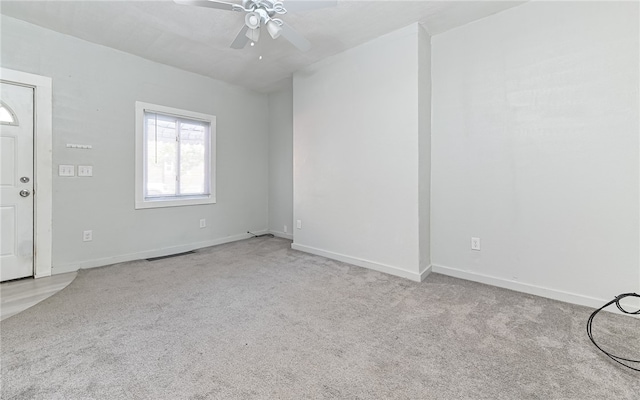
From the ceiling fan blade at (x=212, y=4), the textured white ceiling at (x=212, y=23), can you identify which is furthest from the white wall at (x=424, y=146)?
the ceiling fan blade at (x=212, y=4)

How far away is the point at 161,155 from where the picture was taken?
3885 millimetres

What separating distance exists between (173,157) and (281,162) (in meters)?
1.76

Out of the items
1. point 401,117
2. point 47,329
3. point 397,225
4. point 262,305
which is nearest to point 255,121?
point 401,117

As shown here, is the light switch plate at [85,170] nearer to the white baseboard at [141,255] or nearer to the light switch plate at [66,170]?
the light switch plate at [66,170]

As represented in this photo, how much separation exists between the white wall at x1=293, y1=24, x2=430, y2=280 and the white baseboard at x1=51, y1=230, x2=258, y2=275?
1313mm

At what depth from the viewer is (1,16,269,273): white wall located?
296cm

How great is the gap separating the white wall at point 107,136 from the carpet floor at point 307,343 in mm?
797

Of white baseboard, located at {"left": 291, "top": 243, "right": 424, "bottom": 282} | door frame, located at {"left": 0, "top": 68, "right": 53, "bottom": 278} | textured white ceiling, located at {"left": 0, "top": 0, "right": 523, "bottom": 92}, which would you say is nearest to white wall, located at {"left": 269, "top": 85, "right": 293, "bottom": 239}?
white baseboard, located at {"left": 291, "top": 243, "right": 424, "bottom": 282}

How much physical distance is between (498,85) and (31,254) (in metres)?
5.11

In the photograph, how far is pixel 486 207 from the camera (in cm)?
275

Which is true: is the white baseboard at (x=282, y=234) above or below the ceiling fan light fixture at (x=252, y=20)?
below

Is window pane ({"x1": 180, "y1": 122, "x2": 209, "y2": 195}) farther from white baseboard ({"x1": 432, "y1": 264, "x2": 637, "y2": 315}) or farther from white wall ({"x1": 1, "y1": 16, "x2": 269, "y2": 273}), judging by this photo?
white baseboard ({"x1": 432, "y1": 264, "x2": 637, "y2": 315})

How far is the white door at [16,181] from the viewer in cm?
272

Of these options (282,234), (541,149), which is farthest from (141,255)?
(541,149)
